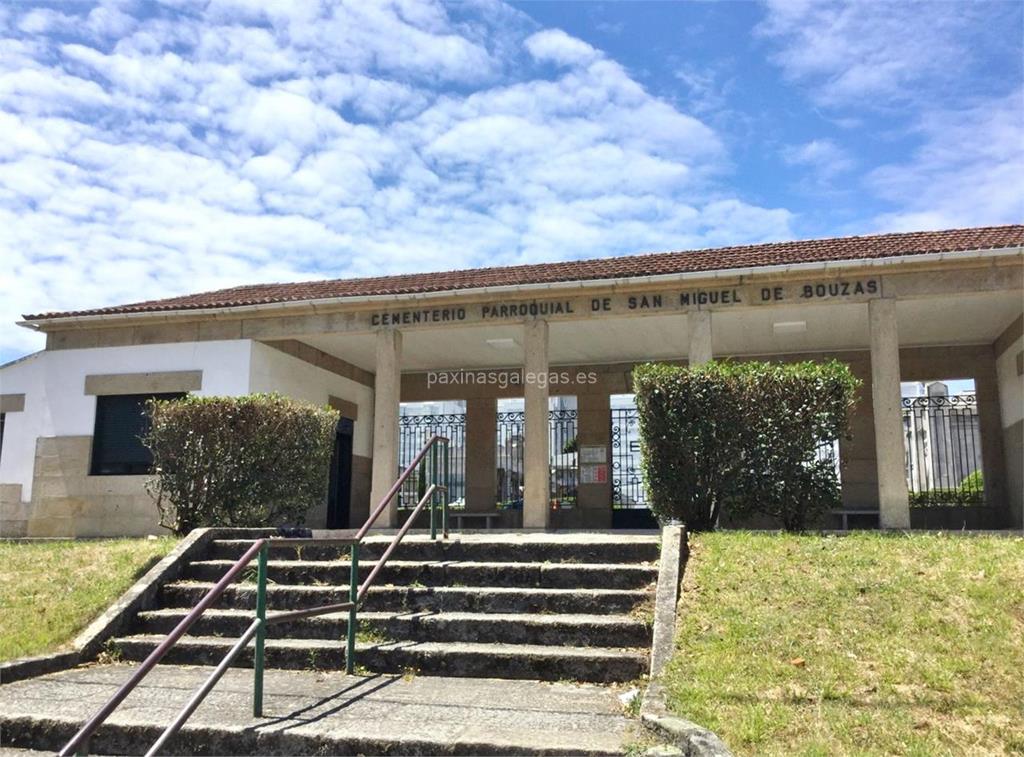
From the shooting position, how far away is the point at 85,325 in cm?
1383

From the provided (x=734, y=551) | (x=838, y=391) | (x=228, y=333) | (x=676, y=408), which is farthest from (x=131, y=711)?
(x=228, y=333)

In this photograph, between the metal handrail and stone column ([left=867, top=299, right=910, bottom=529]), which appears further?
stone column ([left=867, top=299, right=910, bottom=529])

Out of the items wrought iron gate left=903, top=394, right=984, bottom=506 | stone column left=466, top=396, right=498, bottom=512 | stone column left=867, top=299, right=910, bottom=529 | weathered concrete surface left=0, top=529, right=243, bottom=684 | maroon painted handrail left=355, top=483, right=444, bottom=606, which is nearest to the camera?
weathered concrete surface left=0, top=529, right=243, bottom=684

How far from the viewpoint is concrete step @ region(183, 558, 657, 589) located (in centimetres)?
704

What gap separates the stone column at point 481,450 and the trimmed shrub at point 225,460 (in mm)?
7211

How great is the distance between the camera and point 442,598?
701cm

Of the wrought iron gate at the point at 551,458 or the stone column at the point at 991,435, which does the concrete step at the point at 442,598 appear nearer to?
the wrought iron gate at the point at 551,458

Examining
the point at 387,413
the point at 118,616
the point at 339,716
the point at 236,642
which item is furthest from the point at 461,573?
the point at 387,413

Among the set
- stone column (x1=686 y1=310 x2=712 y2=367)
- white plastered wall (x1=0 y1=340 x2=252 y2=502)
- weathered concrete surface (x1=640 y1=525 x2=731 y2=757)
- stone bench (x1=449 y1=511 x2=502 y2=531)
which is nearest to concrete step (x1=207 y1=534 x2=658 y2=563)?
weathered concrete surface (x1=640 y1=525 x2=731 y2=757)

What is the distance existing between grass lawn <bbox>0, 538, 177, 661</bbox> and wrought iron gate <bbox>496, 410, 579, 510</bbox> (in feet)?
28.9

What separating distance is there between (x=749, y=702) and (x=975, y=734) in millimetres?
1081

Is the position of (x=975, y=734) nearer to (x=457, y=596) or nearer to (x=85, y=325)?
(x=457, y=596)

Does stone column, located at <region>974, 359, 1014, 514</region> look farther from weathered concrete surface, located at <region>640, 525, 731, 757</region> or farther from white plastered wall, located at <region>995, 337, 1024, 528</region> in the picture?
weathered concrete surface, located at <region>640, 525, 731, 757</region>

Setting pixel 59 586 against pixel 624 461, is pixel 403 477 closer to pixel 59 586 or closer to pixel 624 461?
pixel 59 586
